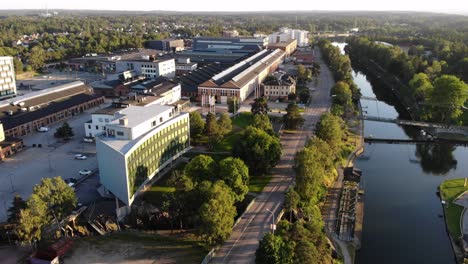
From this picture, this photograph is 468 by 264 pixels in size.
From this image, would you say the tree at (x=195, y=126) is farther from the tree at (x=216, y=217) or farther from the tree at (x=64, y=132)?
the tree at (x=216, y=217)

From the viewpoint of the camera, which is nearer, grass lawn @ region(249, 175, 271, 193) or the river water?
the river water

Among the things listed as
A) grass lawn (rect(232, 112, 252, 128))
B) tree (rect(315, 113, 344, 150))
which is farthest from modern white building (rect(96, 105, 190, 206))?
grass lawn (rect(232, 112, 252, 128))

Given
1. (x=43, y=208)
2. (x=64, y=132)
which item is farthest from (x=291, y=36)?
(x=43, y=208)

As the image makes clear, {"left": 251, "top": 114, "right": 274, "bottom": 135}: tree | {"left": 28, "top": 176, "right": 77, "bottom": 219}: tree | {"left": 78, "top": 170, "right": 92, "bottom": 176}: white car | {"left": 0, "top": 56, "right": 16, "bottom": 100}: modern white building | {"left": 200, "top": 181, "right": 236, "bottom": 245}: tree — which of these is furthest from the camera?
{"left": 0, "top": 56, "right": 16, "bottom": 100}: modern white building

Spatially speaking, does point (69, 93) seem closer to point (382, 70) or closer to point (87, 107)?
point (87, 107)

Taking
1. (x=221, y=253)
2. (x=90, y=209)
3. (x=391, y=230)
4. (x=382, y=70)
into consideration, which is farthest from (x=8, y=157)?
(x=382, y=70)

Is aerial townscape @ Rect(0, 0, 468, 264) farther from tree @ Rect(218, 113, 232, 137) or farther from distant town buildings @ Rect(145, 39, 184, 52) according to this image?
distant town buildings @ Rect(145, 39, 184, 52)

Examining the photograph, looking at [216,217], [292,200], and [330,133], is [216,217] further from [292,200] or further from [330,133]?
[330,133]
